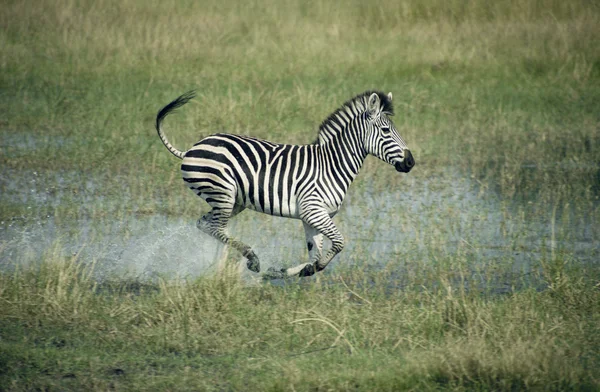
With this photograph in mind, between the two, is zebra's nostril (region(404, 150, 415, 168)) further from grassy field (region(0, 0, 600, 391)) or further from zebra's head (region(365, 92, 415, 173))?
grassy field (region(0, 0, 600, 391))

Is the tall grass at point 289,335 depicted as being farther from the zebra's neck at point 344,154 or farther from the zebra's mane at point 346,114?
the zebra's mane at point 346,114

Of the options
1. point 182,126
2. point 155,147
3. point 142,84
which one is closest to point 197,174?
point 155,147

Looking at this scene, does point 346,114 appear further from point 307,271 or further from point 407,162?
point 307,271

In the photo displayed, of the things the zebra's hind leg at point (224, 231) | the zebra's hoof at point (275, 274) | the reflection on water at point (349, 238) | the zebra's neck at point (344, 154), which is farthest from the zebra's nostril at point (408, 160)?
the zebra's hind leg at point (224, 231)

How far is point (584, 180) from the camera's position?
31.0 ft

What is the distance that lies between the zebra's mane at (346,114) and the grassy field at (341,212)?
104 cm

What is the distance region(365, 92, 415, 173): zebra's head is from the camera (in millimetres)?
6684

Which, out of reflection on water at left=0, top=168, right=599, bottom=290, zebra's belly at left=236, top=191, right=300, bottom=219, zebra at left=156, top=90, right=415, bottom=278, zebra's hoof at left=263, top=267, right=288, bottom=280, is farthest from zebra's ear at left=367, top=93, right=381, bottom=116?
zebra's hoof at left=263, top=267, right=288, bottom=280

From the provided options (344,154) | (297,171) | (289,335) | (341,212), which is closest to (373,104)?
(344,154)

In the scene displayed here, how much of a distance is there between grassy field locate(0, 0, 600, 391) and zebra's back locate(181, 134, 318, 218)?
2.14ft

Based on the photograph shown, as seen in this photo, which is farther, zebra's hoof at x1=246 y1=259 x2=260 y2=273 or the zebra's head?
the zebra's head

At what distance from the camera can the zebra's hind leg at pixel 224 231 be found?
21.3 ft

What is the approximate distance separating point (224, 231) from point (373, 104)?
4.84 ft

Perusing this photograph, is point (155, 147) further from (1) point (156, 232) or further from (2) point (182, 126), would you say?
(1) point (156, 232)
